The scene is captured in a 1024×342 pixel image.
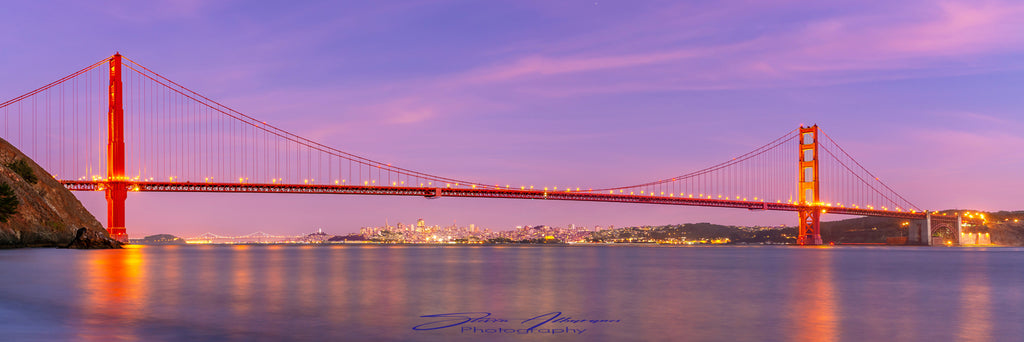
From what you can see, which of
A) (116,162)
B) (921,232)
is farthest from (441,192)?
(921,232)

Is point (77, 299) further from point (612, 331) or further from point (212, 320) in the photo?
point (612, 331)

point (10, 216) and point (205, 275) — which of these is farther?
point (10, 216)

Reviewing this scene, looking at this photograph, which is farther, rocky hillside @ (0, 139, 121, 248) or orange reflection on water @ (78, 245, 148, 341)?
rocky hillside @ (0, 139, 121, 248)

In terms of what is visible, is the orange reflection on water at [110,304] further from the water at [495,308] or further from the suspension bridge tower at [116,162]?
the suspension bridge tower at [116,162]

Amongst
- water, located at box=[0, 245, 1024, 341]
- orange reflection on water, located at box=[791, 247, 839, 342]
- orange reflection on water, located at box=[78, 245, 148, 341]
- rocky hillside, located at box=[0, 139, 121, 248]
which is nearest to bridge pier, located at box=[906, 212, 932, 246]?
water, located at box=[0, 245, 1024, 341]

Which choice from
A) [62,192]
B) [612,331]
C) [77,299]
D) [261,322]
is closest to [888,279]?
[612,331]

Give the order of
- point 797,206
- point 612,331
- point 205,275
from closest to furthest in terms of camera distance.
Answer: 1. point 612,331
2. point 205,275
3. point 797,206

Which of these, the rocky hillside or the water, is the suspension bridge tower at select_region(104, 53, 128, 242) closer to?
the rocky hillside
